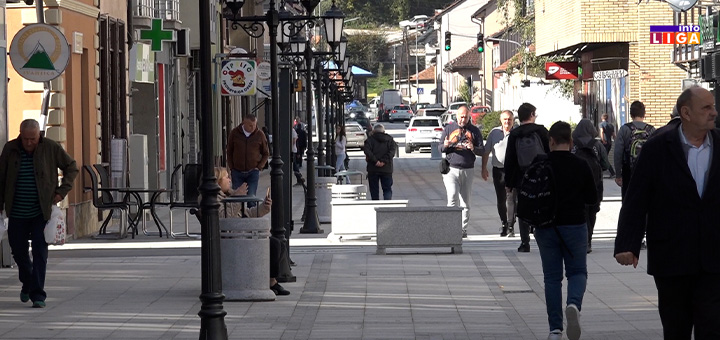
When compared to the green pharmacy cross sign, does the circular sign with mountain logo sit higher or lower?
lower

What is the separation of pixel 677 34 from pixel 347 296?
60.8ft

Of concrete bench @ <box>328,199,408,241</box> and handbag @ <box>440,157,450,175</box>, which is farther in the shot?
handbag @ <box>440,157,450,175</box>

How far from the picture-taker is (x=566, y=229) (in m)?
9.70

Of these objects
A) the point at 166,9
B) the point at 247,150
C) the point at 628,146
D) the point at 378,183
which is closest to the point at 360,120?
the point at 166,9

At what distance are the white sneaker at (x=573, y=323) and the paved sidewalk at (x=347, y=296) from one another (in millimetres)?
577

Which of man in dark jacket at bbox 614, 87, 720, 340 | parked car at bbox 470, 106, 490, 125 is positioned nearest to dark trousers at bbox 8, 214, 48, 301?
man in dark jacket at bbox 614, 87, 720, 340

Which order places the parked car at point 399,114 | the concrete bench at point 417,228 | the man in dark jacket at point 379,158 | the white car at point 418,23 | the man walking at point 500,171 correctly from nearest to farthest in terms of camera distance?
the concrete bench at point 417,228
the man walking at point 500,171
the man in dark jacket at point 379,158
the parked car at point 399,114
the white car at point 418,23

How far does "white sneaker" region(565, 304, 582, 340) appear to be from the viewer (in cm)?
928

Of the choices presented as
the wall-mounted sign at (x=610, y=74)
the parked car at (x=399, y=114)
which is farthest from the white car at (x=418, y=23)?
the wall-mounted sign at (x=610, y=74)

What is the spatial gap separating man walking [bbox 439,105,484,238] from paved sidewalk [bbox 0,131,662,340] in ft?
2.03

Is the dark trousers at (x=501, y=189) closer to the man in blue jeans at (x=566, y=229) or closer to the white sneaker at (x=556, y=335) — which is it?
the man in blue jeans at (x=566, y=229)

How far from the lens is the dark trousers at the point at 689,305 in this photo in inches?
267

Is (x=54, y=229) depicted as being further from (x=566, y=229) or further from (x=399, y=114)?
(x=399, y=114)

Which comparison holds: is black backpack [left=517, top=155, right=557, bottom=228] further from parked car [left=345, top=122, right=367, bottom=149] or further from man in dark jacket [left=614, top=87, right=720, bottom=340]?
parked car [left=345, top=122, right=367, bottom=149]
